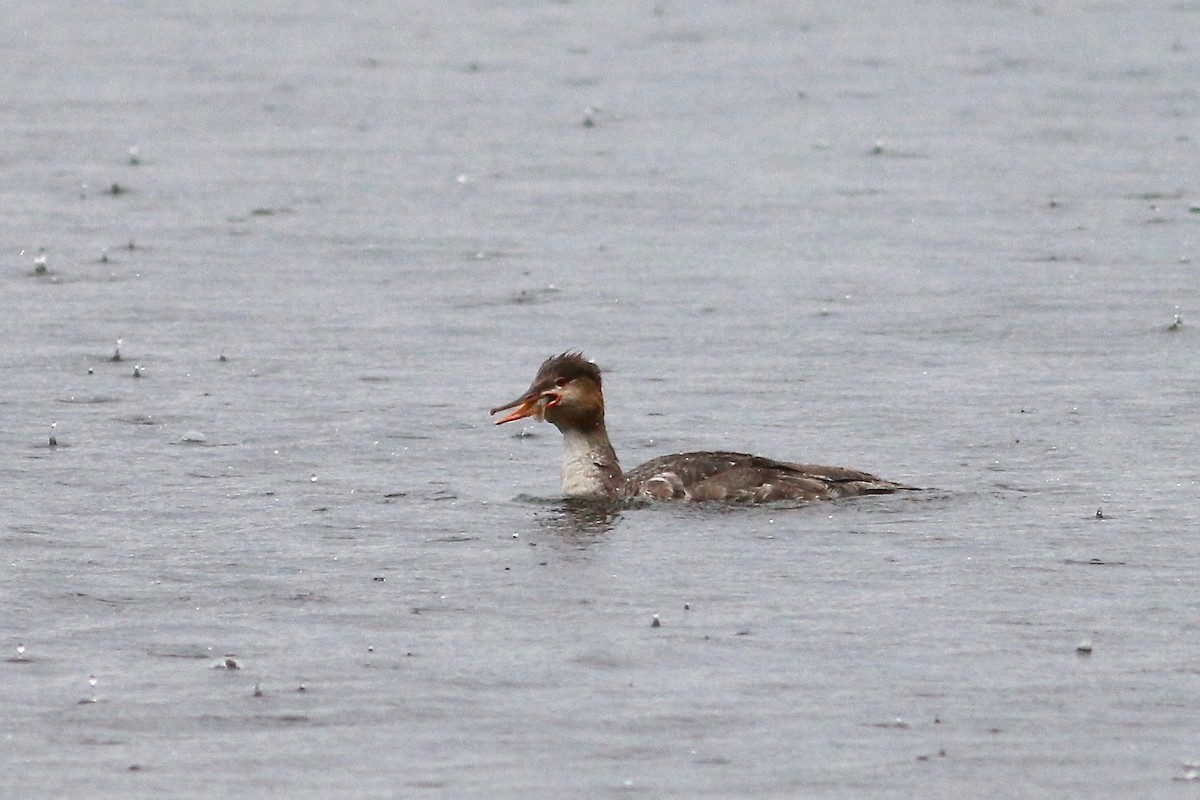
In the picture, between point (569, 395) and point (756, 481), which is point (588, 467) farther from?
point (756, 481)

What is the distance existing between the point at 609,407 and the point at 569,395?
9.07ft

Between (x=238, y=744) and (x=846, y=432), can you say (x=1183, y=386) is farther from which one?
(x=238, y=744)

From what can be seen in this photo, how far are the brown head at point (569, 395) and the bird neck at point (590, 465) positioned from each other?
0.06m

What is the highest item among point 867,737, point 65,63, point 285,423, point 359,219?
point 65,63

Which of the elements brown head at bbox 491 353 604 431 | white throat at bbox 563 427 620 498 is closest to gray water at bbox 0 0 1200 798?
white throat at bbox 563 427 620 498

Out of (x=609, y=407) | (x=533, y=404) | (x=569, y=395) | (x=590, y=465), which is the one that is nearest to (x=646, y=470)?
(x=590, y=465)

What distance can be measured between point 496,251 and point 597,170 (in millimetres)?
4806

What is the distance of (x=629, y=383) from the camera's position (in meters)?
20.2

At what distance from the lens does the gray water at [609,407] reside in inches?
438

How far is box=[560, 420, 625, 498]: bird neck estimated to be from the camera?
Answer: 16.3 meters

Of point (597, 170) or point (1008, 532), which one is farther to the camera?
point (597, 170)

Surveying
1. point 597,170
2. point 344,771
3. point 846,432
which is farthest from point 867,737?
point 597,170

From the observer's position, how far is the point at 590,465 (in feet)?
53.9

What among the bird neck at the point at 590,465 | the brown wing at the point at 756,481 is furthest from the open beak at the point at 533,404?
the brown wing at the point at 756,481
